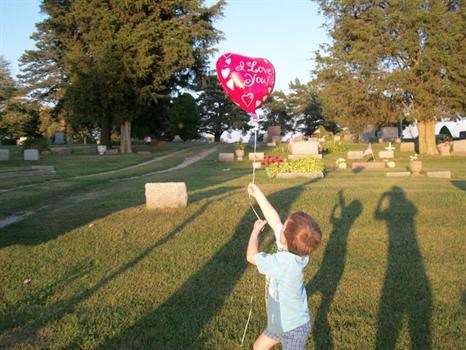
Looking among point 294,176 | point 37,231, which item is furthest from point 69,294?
point 294,176

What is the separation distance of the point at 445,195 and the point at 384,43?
22917mm

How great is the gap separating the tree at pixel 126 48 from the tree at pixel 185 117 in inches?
813

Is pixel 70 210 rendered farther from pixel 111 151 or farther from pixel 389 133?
pixel 389 133

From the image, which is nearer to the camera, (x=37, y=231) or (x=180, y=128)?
(x=37, y=231)

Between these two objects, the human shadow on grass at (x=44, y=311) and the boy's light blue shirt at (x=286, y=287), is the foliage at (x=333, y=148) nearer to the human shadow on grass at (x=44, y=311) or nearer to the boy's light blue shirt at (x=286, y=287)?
the human shadow on grass at (x=44, y=311)

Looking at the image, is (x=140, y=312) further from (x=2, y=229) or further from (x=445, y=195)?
(x=445, y=195)

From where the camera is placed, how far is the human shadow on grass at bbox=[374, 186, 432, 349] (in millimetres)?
4723

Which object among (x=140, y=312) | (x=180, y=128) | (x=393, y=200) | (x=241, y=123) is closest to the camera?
(x=140, y=312)

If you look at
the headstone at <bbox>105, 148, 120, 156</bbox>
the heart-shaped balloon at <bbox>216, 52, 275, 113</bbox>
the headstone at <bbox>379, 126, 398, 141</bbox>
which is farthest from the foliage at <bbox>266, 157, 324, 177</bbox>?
the headstone at <bbox>379, 126, 398, 141</bbox>

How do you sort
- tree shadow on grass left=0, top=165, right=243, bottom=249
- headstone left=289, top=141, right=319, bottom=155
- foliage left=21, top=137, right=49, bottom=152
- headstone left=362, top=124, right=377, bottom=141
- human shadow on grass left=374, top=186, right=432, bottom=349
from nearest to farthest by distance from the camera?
1. human shadow on grass left=374, top=186, right=432, bottom=349
2. tree shadow on grass left=0, top=165, right=243, bottom=249
3. headstone left=289, top=141, right=319, bottom=155
4. foliage left=21, top=137, right=49, bottom=152
5. headstone left=362, top=124, right=377, bottom=141

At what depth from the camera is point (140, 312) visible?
5234mm

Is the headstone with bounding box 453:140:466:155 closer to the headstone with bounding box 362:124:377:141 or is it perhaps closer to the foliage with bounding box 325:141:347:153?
the foliage with bounding box 325:141:347:153

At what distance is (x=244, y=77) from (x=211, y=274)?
2.78 metres

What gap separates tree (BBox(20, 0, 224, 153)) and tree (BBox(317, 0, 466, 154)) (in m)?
9.27
